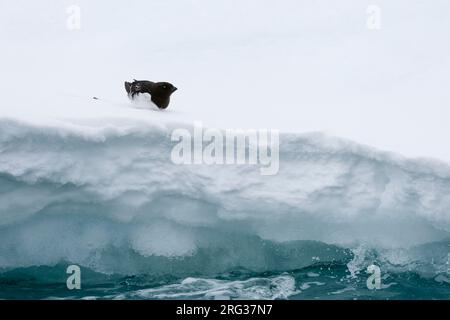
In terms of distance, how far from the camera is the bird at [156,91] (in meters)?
5.42

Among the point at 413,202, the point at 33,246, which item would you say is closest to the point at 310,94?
the point at 413,202

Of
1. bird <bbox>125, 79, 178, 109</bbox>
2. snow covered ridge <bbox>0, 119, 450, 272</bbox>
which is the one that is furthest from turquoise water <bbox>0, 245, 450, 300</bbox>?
bird <bbox>125, 79, 178, 109</bbox>

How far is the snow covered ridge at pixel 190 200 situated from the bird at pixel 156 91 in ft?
2.57

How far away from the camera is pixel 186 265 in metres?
4.71

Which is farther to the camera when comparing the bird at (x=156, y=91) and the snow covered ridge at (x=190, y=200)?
the bird at (x=156, y=91)

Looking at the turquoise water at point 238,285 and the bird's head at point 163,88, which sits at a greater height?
the bird's head at point 163,88

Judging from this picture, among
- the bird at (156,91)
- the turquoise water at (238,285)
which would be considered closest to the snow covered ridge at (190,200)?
the turquoise water at (238,285)

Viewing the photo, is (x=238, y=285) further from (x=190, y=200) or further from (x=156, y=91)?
(x=156, y=91)

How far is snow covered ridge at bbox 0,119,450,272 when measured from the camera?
4488 mm

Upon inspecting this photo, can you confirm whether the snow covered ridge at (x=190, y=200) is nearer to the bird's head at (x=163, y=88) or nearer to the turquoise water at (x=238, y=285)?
the turquoise water at (x=238, y=285)

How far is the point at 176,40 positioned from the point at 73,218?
3703mm

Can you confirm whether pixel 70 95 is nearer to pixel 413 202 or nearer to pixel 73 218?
pixel 73 218
